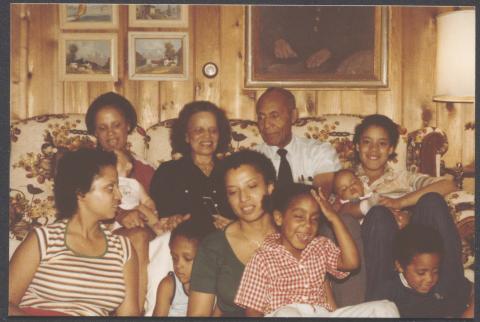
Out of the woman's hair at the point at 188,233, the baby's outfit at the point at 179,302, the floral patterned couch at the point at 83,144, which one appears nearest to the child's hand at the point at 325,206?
the floral patterned couch at the point at 83,144

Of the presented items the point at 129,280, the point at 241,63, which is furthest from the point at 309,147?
the point at 129,280

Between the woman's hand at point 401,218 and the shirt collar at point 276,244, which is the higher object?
the woman's hand at point 401,218

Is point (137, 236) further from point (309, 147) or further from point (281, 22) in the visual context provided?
point (281, 22)

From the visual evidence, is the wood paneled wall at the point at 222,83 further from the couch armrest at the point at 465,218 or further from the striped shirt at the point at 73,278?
the striped shirt at the point at 73,278

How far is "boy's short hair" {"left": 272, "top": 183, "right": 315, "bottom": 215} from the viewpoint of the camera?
277 centimetres

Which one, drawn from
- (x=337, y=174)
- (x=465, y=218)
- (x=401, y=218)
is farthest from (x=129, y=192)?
(x=465, y=218)

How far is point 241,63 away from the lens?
297 cm

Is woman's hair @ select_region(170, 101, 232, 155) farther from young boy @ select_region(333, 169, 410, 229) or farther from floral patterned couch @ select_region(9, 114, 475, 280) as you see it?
young boy @ select_region(333, 169, 410, 229)

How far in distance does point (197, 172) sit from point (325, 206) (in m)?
0.53

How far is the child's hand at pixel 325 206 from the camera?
275 cm

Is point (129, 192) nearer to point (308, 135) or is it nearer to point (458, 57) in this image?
point (308, 135)

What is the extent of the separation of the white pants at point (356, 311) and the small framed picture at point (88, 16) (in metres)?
1.34

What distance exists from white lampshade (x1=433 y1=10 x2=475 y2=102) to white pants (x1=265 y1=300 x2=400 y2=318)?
0.87 m

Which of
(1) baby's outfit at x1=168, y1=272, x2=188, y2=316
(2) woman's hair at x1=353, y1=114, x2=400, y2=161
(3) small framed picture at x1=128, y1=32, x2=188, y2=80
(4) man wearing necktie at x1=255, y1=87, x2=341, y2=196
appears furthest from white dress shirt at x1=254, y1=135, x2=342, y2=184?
(1) baby's outfit at x1=168, y1=272, x2=188, y2=316
